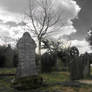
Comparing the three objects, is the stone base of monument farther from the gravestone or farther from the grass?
the grass

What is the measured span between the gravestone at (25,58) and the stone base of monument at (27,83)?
0.52 meters

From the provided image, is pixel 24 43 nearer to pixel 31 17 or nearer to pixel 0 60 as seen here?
pixel 31 17

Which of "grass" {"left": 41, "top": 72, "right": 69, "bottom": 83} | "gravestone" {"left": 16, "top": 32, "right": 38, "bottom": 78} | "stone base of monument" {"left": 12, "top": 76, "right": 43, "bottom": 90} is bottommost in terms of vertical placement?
"grass" {"left": 41, "top": 72, "right": 69, "bottom": 83}

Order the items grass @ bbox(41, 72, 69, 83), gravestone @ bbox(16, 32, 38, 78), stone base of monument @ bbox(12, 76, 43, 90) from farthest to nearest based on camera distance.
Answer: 1. grass @ bbox(41, 72, 69, 83)
2. gravestone @ bbox(16, 32, 38, 78)
3. stone base of monument @ bbox(12, 76, 43, 90)

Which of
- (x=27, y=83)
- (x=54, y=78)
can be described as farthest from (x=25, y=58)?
(x=54, y=78)

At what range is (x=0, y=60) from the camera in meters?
23.0

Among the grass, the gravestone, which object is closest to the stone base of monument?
the gravestone

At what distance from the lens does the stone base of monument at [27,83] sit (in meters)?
8.11

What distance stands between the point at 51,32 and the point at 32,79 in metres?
14.9

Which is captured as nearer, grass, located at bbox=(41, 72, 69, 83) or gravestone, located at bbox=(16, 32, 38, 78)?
gravestone, located at bbox=(16, 32, 38, 78)

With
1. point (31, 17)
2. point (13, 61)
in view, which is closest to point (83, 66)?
point (31, 17)

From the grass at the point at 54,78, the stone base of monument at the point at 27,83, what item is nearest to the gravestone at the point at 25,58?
the stone base of monument at the point at 27,83

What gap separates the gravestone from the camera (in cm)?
886

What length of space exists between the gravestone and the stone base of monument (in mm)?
522
